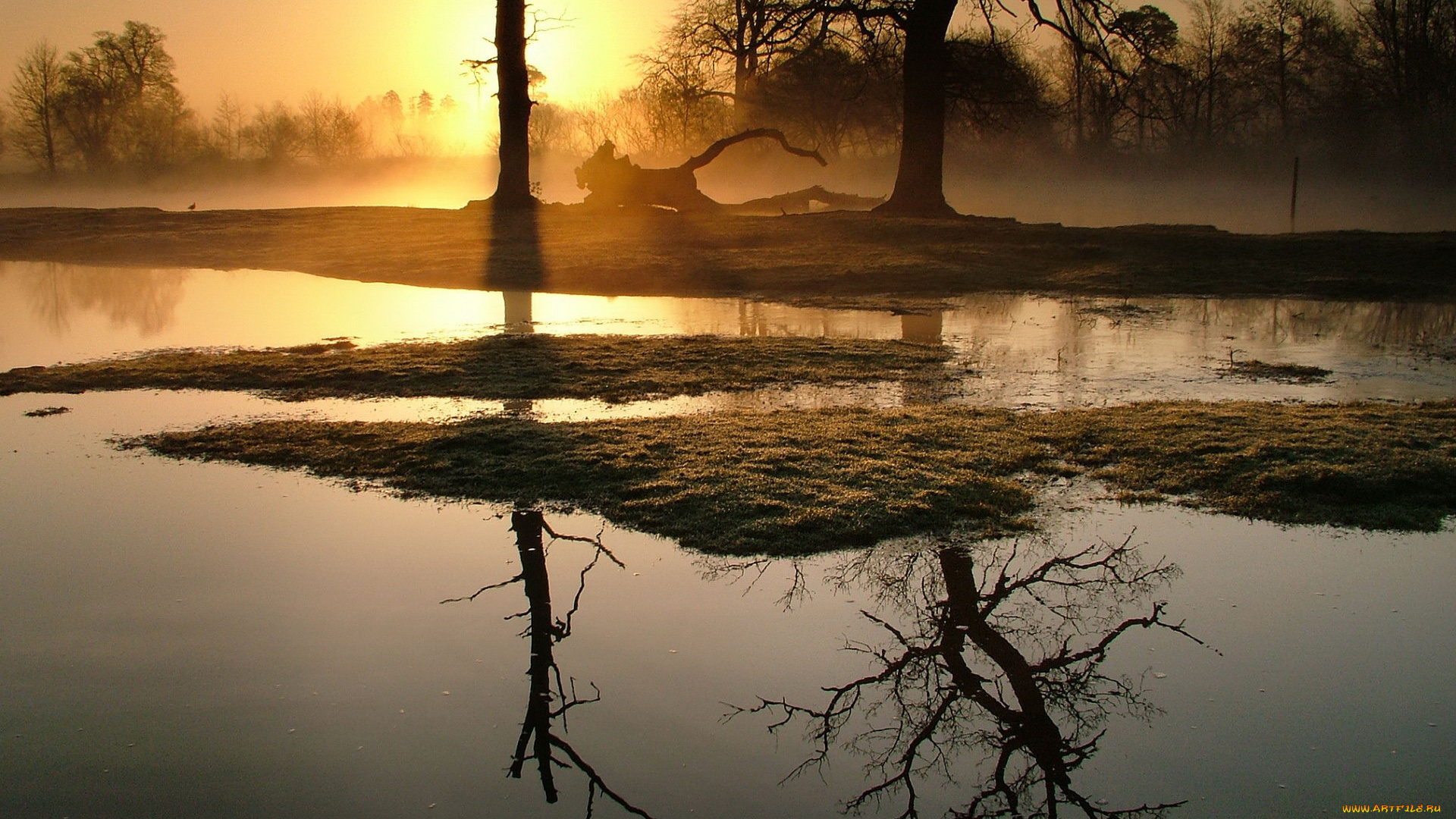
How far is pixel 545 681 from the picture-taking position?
3506 millimetres

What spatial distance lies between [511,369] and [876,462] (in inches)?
151

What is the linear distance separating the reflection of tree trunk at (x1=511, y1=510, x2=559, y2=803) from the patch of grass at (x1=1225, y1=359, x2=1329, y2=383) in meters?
5.71

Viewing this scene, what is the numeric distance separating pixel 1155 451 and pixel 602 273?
10995 millimetres

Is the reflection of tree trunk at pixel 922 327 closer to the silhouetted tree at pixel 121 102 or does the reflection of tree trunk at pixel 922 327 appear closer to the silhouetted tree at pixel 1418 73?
the silhouetted tree at pixel 1418 73

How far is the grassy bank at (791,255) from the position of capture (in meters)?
→ 14.2

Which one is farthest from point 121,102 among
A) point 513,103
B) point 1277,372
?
point 1277,372

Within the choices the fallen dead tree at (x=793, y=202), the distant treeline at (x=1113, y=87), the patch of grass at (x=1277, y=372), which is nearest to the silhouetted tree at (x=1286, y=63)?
the distant treeline at (x=1113, y=87)

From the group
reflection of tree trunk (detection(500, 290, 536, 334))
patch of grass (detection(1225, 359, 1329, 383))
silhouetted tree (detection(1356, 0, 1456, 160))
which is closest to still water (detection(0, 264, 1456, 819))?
patch of grass (detection(1225, 359, 1329, 383))

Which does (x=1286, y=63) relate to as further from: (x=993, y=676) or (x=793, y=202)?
(x=993, y=676)

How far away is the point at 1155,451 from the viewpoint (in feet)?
19.2

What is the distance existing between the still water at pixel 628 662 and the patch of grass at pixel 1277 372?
361cm

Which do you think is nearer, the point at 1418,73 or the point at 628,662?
the point at 628,662

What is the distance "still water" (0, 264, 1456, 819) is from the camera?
2963mm

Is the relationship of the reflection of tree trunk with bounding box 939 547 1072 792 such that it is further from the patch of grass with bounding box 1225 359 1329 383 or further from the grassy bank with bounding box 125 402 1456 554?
the patch of grass with bounding box 1225 359 1329 383
